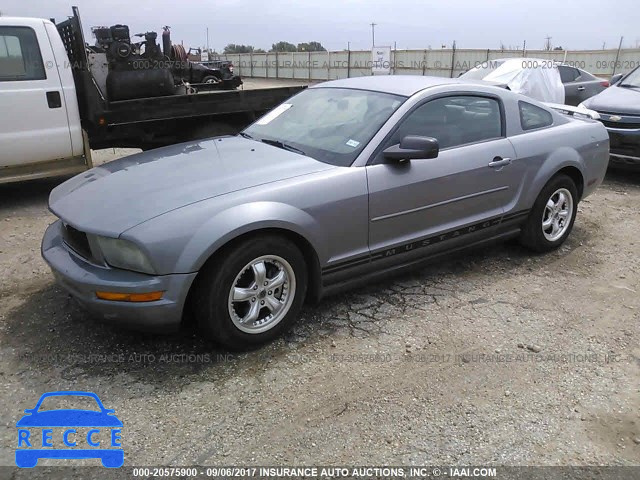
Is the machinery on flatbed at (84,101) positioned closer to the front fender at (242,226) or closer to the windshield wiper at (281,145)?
the windshield wiper at (281,145)

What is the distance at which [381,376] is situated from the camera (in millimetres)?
2943

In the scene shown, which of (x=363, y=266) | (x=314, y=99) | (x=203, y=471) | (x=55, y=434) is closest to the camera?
(x=203, y=471)

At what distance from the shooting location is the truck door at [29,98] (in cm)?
568

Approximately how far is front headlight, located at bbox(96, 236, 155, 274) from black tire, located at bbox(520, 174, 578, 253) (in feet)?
10.5

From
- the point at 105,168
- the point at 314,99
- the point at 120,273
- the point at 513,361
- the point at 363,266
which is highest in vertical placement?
the point at 314,99

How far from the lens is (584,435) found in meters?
2.52

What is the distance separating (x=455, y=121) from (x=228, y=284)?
216 centimetres

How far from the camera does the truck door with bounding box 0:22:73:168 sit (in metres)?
5.68

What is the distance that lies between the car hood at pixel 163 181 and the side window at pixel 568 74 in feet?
30.5

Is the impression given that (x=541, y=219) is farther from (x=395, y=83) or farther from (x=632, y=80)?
(x=632, y=80)

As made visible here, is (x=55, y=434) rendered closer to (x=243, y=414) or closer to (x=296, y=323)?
(x=243, y=414)

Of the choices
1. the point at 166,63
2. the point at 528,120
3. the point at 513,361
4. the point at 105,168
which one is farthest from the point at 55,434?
the point at 166,63

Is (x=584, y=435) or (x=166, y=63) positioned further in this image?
(x=166, y=63)

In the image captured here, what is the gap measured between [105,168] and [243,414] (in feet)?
6.77
